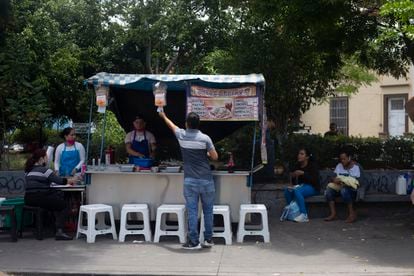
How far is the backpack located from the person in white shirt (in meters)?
3.63

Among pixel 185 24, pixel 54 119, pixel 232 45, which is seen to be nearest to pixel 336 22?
pixel 232 45

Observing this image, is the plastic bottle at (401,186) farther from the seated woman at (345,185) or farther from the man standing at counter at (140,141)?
the man standing at counter at (140,141)

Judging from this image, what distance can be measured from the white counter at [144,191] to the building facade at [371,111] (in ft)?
41.1

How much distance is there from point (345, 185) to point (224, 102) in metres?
2.67

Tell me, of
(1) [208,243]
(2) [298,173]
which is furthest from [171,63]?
(1) [208,243]

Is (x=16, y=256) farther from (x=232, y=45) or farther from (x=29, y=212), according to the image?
(x=232, y=45)

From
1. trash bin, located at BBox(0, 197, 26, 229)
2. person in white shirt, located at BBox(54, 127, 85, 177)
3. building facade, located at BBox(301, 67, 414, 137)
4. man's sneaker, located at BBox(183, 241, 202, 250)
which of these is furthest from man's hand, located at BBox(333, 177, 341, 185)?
building facade, located at BBox(301, 67, 414, 137)

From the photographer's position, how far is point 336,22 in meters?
10.6

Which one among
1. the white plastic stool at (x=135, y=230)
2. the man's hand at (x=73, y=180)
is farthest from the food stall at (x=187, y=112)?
the white plastic stool at (x=135, y=230)

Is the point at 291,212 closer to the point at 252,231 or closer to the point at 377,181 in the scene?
the point at 252,231

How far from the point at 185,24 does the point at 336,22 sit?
36.2 ft

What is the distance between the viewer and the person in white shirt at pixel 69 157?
10211 mm

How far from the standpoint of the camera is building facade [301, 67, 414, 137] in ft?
71.5

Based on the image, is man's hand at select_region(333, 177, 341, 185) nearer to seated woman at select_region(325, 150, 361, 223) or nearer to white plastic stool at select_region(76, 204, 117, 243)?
seated woman at select_region(325, 150, 361, 223)
